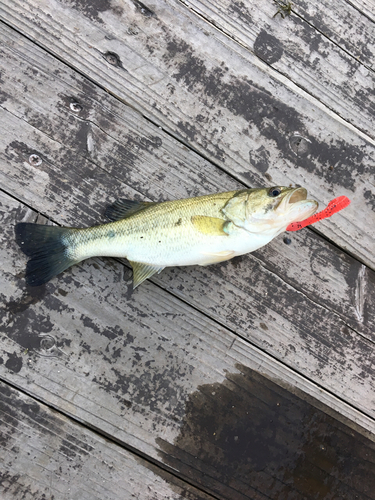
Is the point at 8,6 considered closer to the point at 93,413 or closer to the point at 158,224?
the point at 158,224

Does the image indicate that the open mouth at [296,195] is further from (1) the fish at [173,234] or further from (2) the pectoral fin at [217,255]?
(2) the pectoral fin at [217,255]

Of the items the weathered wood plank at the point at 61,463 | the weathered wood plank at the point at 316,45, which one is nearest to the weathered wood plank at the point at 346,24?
the weathered wood plank at the point at 316,45

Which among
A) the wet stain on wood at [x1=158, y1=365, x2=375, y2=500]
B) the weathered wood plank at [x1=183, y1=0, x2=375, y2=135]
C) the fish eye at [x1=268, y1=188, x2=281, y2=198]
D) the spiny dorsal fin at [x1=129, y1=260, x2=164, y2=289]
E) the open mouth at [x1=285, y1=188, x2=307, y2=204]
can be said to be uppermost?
the weathered wood plank at [x1=183, y1=0, x2=375, y2=135]

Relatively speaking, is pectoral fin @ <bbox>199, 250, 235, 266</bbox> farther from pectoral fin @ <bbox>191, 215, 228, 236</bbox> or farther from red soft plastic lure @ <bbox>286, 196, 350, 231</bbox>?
red soft plastic lure @ <bbox>286, 196, 350, 231</bbox>

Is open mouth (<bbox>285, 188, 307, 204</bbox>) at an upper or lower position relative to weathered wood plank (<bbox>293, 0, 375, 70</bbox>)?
lower

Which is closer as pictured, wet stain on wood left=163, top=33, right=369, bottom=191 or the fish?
the fish

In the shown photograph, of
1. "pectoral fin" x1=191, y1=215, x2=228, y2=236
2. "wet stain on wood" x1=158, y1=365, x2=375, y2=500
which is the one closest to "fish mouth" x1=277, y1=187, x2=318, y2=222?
"pectoral fin" x1=191, y1=215, x2=228, y2=236

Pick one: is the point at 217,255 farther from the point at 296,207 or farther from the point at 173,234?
the point at 296,207
